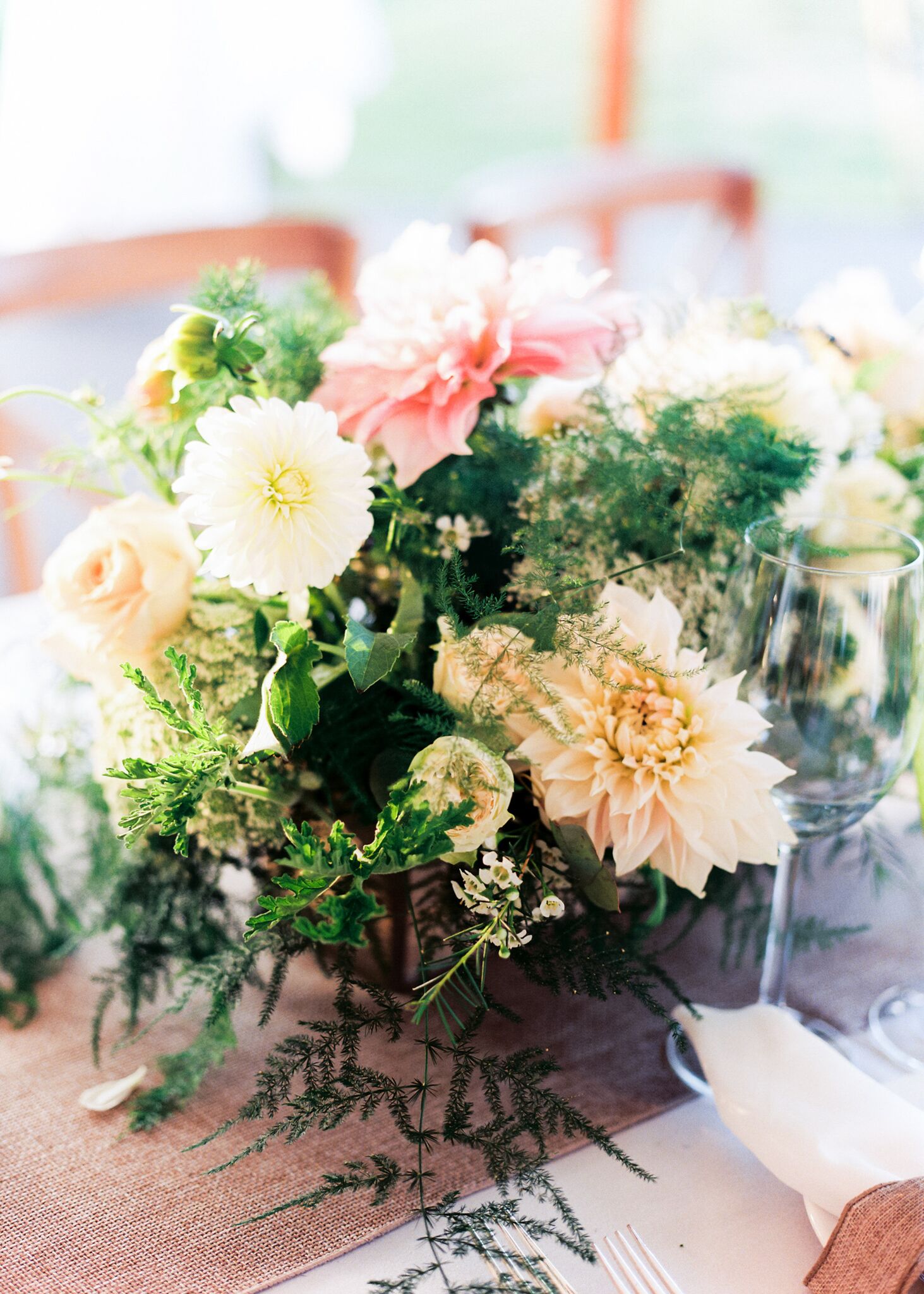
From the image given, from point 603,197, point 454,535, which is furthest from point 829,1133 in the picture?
point 603,197

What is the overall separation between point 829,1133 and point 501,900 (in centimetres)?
19

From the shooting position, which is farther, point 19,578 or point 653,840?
point 19,578

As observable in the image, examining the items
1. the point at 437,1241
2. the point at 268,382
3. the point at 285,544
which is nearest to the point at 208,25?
the point at 268,382

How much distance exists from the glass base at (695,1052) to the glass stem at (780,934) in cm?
1

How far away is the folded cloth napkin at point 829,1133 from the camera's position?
1.41ft

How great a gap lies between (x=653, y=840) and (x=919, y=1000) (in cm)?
25

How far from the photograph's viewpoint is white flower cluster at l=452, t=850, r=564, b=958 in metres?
0.45

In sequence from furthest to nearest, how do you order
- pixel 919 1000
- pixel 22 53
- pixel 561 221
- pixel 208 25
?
1. pixel 208 25
2. pixel 22 53
3. pixel 561 221
4. pixel 919 1000

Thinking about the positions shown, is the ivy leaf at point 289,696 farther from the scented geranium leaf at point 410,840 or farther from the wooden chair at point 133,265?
the wooden chair at point 133,265

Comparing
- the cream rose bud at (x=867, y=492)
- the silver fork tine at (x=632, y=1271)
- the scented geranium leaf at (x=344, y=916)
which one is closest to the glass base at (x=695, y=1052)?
the silver fork tine at (x=632, y=1271)

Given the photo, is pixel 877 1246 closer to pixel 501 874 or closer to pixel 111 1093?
pixel 501 874

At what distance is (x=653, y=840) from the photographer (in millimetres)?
472

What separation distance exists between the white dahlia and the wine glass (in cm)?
19

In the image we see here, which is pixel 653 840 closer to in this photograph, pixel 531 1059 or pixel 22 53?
pixel 531 1059
